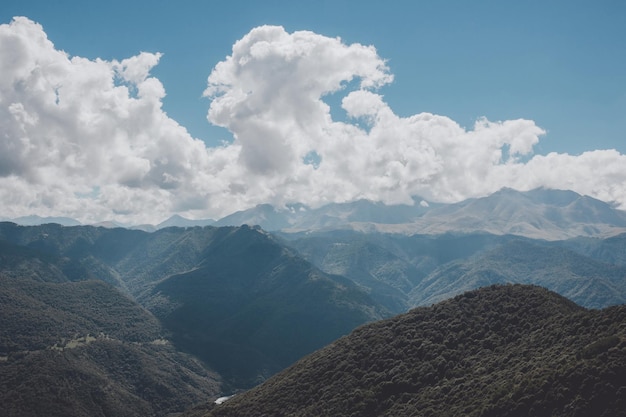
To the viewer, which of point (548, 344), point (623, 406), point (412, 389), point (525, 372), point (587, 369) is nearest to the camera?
point (623, 406)

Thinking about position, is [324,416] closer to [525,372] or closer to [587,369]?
[525,372]

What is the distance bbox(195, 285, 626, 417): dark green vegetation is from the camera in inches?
2945

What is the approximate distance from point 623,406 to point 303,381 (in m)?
87.0

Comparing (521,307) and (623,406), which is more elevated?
(521,307)

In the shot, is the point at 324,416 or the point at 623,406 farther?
the point at 324,416

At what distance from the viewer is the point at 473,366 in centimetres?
11056

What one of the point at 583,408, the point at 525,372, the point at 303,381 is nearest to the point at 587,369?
the point at 583,408

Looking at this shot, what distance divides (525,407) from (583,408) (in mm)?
9331

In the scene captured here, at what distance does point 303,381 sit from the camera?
13575 centimetres

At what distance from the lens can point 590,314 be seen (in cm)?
10656

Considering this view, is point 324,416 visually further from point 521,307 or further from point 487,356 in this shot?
point 521,307

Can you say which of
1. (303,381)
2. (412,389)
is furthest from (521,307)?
(303,381)

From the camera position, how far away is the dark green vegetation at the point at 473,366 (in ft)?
245

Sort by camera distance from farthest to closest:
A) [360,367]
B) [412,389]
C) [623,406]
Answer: [360,367] < [412,389] < [623,406]
